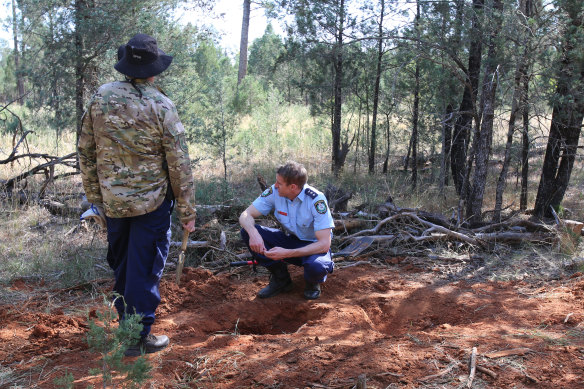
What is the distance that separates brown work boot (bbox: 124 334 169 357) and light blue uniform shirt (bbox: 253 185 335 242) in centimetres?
149

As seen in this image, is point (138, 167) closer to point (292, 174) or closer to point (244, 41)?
point (292, 174)

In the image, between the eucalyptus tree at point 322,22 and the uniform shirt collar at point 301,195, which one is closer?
the uniform shirt collar at point 301,195

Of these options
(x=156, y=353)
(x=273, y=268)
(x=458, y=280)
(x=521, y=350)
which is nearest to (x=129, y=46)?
(x=156, y=353)

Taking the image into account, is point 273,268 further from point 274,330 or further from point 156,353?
point 156,353

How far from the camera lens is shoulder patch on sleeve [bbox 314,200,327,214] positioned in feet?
13.5

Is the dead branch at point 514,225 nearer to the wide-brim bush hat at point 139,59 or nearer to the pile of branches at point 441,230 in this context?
the pile of branches at point 441,230

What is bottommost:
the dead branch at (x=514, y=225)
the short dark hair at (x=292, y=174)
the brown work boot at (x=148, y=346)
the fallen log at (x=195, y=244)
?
the brown work boot at (x=148, y=346)

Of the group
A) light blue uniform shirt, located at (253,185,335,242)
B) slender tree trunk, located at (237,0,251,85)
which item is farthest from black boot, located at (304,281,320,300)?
slender tree trunk, located at (237,0,251,85)

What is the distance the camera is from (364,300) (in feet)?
14.5

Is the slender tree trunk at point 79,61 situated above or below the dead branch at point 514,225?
above

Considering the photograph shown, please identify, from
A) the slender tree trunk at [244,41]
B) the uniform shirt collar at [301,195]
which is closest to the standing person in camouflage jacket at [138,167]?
the uniform shirt collar at [301,195]

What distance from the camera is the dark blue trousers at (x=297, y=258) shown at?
419 cm

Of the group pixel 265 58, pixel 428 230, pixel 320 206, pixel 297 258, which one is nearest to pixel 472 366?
pixel 320 206

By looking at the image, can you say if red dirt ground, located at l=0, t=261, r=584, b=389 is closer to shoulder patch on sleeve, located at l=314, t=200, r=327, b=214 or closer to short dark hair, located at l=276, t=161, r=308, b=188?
shoulder patch on sleeve, located at l=314, t=200, r=327, b=214
